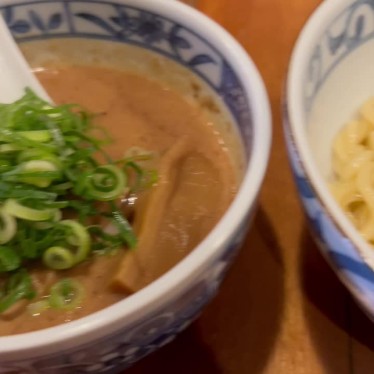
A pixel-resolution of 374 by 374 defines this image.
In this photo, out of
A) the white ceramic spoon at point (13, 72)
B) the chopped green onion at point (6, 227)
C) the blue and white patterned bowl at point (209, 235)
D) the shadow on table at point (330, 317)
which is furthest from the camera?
the white ceramic spoon at point (13, 72)

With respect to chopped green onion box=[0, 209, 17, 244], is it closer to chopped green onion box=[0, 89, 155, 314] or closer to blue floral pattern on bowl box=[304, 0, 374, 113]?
chopped green onion box=[0, 89, 155, 314]

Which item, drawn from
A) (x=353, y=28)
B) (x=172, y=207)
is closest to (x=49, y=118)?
(x=172, y=207)

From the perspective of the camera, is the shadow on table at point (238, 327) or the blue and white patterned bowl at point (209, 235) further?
the shadow on table at point (238, 327)

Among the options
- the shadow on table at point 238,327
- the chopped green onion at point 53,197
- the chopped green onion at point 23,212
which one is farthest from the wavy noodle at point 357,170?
the chopped green onion at point 23,212

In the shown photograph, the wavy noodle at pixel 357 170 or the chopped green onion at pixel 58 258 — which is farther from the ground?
the wavy noodle at pixel 357 170

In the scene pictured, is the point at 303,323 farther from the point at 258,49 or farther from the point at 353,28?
the point at 258,49

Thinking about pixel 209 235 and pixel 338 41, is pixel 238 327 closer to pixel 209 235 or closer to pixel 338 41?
pixel 209 235

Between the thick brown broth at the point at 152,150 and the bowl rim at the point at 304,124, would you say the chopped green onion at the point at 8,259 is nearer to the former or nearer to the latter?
the thick brown broth at the point at 152,150
